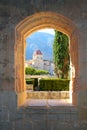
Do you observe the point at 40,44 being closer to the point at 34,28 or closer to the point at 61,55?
the point at 61,55

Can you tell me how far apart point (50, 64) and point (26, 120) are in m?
47.0

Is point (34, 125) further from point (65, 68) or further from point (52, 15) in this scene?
point (65, 68)

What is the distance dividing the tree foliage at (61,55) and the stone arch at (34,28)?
484 inches

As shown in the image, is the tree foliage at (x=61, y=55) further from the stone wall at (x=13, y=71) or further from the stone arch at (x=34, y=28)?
the stone wall at (x=13, y=71)

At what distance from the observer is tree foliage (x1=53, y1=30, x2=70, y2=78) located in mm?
17375

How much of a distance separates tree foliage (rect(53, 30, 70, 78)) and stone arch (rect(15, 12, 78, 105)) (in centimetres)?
1229

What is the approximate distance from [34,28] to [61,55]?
497 inches

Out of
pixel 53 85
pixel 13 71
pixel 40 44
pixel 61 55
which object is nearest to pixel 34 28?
pixel 13 71

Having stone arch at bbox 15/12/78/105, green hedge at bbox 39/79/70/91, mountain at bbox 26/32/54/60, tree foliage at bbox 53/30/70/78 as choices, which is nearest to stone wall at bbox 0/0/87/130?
stone arch at bbox 15/12/78/105

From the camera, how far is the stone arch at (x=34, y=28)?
15.0ft

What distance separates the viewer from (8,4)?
14.7ft

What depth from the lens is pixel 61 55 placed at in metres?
17.7

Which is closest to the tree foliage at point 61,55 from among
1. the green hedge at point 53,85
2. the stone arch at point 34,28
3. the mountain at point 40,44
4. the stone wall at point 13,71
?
the green hedge at point 53,85

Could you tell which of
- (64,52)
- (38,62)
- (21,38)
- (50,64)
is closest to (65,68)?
(64,52)
